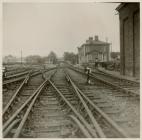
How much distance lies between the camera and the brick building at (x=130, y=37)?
14.6 m

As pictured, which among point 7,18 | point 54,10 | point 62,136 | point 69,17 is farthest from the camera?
point 69,17

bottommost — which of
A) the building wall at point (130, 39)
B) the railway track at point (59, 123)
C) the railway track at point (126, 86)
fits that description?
the railway track at point (59, 123)

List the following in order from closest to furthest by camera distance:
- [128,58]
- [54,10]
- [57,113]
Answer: [57,113], [54,10], [128,58]

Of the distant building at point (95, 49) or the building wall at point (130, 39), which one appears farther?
the distant building at point (95, 49)

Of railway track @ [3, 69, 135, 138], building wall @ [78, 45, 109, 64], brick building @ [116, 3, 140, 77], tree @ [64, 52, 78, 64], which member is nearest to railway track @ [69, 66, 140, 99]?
railway track @ [3, 69, 135, 138]

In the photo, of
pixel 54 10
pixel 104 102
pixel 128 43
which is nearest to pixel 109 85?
pixel 104 102

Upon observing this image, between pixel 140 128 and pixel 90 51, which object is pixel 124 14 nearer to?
pixel 140 128

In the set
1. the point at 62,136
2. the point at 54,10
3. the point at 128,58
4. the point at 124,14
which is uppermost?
the point at 124,14

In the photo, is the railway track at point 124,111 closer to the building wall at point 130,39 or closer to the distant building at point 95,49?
the building wall at point 130,39

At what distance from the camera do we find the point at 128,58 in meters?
16.6

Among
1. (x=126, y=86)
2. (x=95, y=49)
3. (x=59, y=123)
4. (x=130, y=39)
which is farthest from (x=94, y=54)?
(x=59, y=123)

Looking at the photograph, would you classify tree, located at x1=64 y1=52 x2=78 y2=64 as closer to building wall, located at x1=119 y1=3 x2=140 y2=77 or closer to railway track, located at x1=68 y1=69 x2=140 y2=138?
building wall, located at x1=119 y1=3 x2=140 y2=77

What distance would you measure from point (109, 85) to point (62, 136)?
6.55 m

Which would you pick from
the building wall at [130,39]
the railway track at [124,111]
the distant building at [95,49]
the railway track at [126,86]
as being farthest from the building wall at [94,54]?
the railway track at [124,111]
